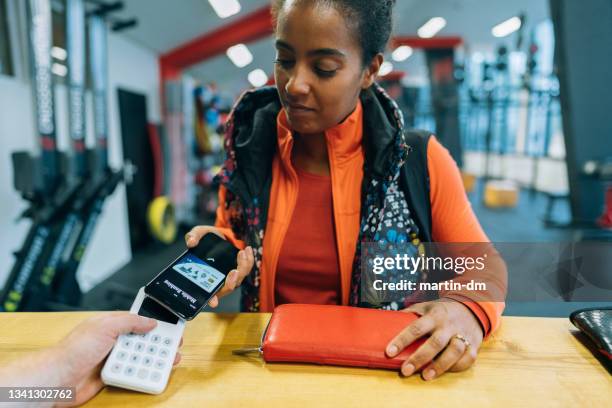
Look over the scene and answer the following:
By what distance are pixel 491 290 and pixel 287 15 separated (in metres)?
0.68

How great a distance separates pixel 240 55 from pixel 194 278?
526 centimetres

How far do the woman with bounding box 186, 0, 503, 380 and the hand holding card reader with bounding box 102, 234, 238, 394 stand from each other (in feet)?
0.12

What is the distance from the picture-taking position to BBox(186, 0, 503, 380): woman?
2.67 ft

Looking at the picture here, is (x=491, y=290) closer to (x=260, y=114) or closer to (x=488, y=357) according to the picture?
(x=488, y=357)

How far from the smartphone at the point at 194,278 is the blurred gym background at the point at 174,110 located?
1.96 ft

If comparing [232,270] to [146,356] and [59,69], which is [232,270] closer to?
[146,356]

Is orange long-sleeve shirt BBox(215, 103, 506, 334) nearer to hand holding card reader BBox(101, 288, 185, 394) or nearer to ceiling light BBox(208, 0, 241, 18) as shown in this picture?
hand holding card reader BBox(101, 288, 185, 394)

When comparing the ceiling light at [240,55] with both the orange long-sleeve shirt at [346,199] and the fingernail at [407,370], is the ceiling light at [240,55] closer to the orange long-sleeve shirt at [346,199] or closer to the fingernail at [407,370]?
the orange long-sleeve shirt at [346,199]

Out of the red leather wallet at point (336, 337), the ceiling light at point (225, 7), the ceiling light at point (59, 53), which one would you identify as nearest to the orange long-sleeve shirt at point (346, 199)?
the red leather wallet at point (336, 337)

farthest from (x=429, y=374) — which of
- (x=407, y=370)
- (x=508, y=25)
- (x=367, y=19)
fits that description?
(x=508, y=25)

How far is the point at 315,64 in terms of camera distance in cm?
81

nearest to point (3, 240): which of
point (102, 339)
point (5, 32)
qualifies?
point (5, 32)

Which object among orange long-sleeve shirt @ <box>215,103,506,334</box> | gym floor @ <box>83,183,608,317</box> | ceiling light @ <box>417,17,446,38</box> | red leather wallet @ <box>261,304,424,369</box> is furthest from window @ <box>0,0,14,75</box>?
ceiling light @ <box>417,17,446,38</box>

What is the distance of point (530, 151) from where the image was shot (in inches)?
295
